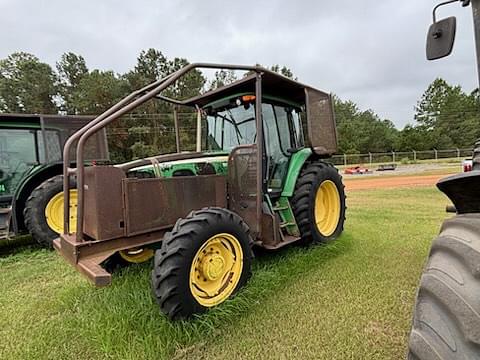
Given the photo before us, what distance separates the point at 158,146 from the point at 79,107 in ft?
27.2

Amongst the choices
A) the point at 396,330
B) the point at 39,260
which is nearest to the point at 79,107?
the point at 39,260

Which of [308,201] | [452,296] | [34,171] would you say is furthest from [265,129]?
[34,171]

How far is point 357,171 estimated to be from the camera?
2117 cm

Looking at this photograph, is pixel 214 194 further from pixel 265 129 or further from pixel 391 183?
pixel 391 183

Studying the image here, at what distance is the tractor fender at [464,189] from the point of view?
1154mm

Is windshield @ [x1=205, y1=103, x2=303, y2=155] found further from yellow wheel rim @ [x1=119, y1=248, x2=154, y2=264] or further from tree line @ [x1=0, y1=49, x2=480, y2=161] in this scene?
tree line @ [x1=0, y1=49, x2=480, y2=161]

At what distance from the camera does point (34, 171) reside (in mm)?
4691

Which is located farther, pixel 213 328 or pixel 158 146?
pixel 158 146

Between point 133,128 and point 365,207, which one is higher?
point 133,128

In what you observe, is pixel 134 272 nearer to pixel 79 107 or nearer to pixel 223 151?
pixel 223 151

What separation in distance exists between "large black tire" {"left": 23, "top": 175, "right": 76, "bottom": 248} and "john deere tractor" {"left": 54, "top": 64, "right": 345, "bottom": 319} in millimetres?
1414

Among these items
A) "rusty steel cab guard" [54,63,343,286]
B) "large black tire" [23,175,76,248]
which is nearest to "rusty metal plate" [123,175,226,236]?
"rusty steel cab guard" [54,63,343,286]

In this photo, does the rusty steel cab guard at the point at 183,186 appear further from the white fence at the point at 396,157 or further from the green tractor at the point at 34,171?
the white fence at the point at 396,157

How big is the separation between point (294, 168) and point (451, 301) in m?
2.81
